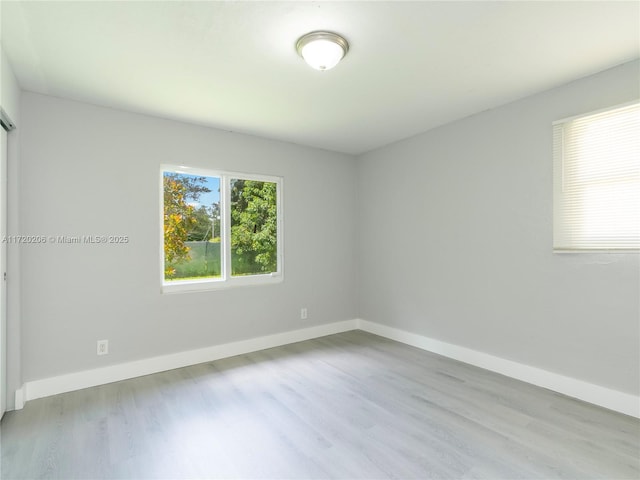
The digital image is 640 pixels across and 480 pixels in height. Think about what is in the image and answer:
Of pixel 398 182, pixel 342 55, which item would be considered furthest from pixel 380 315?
pixel 342 55

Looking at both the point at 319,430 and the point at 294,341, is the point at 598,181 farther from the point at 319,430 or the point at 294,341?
the point at 294,341

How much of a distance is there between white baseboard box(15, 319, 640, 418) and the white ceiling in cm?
236

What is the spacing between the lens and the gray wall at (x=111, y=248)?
104 inches

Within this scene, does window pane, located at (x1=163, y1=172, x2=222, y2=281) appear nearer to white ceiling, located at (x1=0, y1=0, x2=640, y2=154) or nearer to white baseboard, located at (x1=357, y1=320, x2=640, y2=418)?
white ceiling, located at (x1=0, y1=0, x2=640, y2=154)

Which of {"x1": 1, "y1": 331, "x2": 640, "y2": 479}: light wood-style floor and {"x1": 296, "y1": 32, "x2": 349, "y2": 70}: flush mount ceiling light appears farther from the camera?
{"x1": 296, "y1": 32, "x2": 349, "y2": 70}: flush mount ceiling light

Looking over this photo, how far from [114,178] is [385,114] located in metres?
2.61

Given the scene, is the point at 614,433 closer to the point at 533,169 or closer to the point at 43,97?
the point at 533,169

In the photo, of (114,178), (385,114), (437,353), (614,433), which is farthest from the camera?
(437,353)

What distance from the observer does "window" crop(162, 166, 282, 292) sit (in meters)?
3.32

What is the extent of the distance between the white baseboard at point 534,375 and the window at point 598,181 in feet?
3.44

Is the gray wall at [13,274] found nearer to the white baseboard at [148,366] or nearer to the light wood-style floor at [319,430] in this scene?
the white baseboard at [148,366]

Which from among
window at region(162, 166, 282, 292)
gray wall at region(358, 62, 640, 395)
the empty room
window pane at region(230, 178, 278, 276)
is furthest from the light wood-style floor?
window pane at region(230, 178, 278, 276)

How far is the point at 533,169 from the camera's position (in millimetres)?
2816

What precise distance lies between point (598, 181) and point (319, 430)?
2.72m
